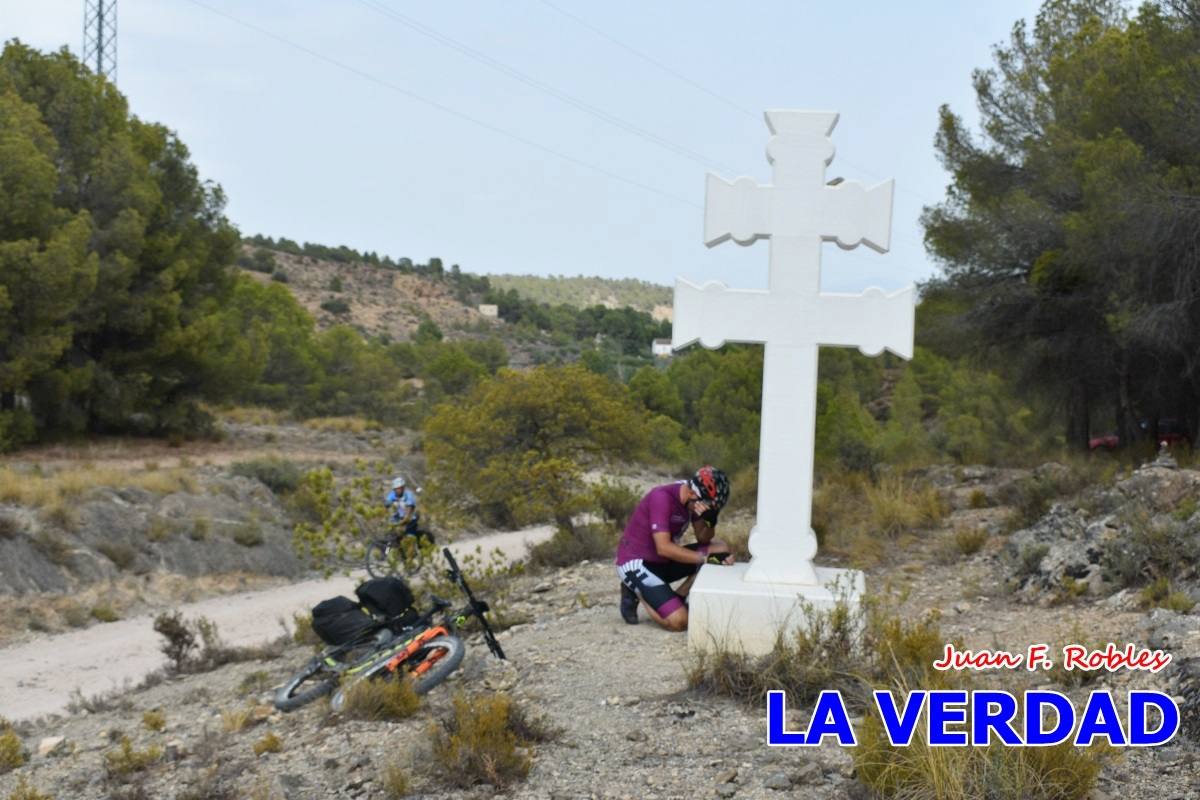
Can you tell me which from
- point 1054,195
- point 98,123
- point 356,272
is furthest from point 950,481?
point 356,272

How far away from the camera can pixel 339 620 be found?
789 cm

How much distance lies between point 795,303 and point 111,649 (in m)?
12.6

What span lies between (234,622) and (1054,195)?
14.4 metres

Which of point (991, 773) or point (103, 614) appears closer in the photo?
point (991, 773)

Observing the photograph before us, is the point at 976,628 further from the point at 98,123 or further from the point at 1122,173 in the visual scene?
the point at 98,123

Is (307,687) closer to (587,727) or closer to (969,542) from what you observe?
(587,727)

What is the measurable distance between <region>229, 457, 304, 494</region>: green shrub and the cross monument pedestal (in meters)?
21.2

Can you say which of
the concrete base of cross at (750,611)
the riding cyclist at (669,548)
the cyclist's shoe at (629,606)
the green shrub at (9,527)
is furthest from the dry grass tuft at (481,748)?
the green shrub at (9,527)

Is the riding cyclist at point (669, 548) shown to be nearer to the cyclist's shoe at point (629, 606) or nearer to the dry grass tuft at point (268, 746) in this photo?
the cyclist's shoe at point (629, 606)

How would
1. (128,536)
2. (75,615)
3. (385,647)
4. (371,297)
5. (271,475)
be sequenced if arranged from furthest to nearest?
1. (371,297)
2. (271,475)
3. (128,536)
4. (75,615)
5. (385,647)

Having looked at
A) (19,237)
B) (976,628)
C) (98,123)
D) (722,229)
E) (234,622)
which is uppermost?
(98,123)

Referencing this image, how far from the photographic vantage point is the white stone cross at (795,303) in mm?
7539

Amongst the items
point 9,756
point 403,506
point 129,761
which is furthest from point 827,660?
point 403,506

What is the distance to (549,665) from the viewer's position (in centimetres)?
752
